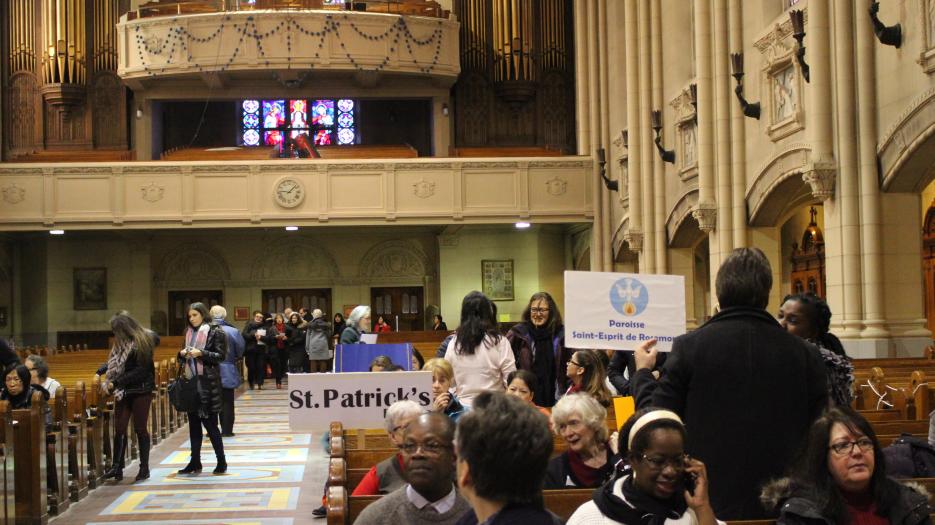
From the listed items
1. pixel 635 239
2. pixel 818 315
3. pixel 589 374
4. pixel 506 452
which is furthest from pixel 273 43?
pixel 506 452

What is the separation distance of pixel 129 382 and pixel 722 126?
9953mm

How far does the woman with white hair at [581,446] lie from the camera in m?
5.25

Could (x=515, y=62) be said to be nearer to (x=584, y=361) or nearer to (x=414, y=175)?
(x=414, y=175)

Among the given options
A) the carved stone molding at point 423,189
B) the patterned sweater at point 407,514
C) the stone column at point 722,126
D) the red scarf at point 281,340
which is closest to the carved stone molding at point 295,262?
the carved stone molding at point 423,189

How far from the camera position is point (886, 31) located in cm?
1296

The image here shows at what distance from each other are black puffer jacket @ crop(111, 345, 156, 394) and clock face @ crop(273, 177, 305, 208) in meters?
14.1

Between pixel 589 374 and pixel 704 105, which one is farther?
pixel 704 105

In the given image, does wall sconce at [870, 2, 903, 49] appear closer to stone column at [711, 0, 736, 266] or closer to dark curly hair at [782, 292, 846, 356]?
stone column at [711, 0, 736, 266]

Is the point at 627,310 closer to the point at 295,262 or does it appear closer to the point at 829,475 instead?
the point at 829,475

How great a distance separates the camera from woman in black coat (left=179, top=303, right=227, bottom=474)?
11734 millimetres

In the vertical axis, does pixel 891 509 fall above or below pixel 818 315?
below

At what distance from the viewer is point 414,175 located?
85.0ft

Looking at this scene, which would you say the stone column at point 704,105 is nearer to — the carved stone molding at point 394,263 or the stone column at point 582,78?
the stone column at point 582,78

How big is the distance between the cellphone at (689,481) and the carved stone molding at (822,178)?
1109 cm
